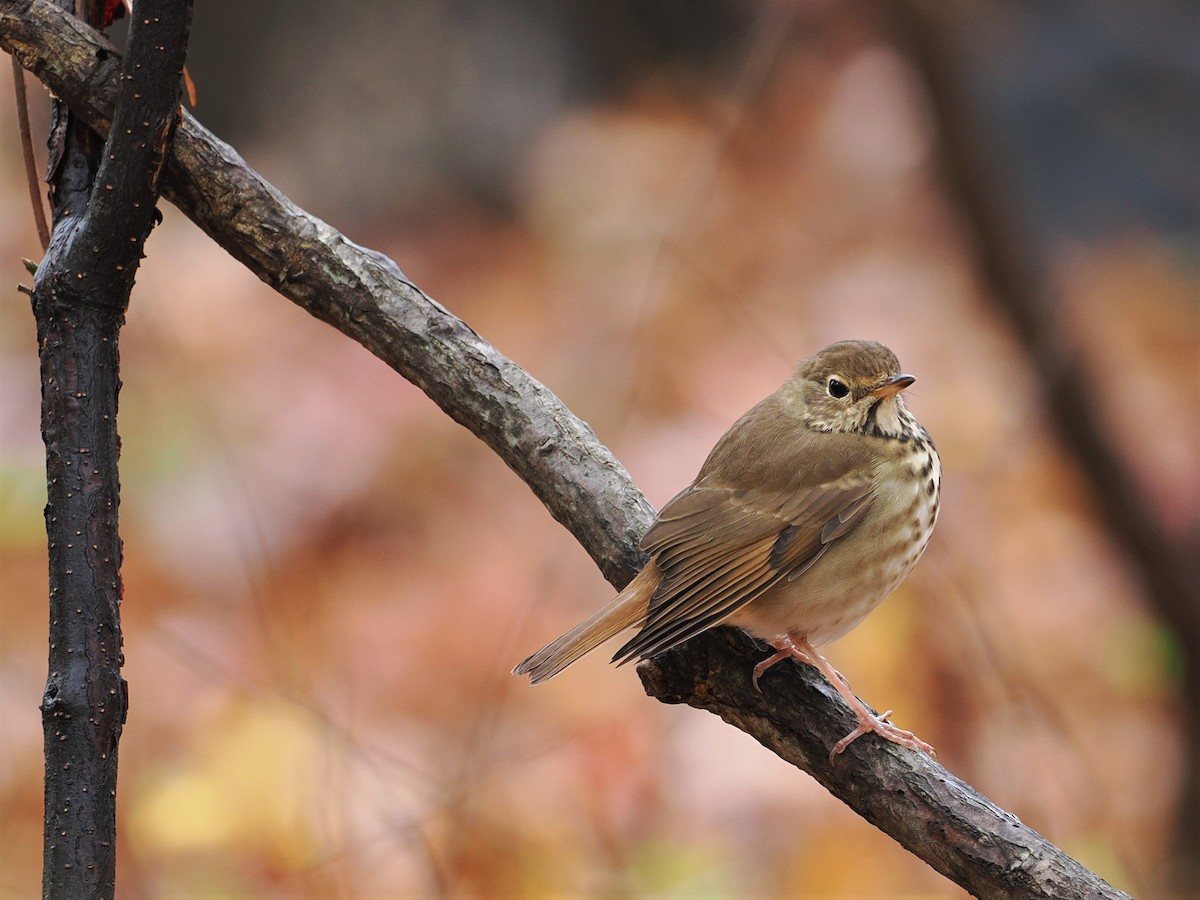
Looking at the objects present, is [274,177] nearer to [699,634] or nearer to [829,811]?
[829,811]

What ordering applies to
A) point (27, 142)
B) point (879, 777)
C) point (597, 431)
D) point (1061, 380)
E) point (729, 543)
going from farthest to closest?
point (597, 431) < point (1061, 380) < point (729, 543) < point (879, 777) < point (27, 142)

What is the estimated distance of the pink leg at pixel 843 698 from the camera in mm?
1810

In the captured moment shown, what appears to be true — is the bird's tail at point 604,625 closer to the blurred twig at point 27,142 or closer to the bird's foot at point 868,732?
the bird's foot at point 868,732

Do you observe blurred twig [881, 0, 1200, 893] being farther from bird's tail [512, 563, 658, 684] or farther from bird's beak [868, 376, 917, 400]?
bird's tail [512, 563, 658, 684]

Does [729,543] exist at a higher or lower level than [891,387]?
lower

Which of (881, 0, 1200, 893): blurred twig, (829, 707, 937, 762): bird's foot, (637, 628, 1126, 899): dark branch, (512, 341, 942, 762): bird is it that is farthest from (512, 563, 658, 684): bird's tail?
(881, 0, 1200, 893): blurred twig

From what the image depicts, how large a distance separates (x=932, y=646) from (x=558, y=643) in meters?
2.77

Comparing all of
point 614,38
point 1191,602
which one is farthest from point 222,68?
point 1191,602

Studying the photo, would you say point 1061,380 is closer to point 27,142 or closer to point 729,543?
point 729,543

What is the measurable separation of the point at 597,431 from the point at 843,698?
2723 mm

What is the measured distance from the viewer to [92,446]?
4.94 feet

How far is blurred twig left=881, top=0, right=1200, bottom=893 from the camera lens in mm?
3854

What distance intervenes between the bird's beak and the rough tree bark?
51.4 inches

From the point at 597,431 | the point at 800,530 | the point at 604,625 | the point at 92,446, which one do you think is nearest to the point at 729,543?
the point at 800,530
